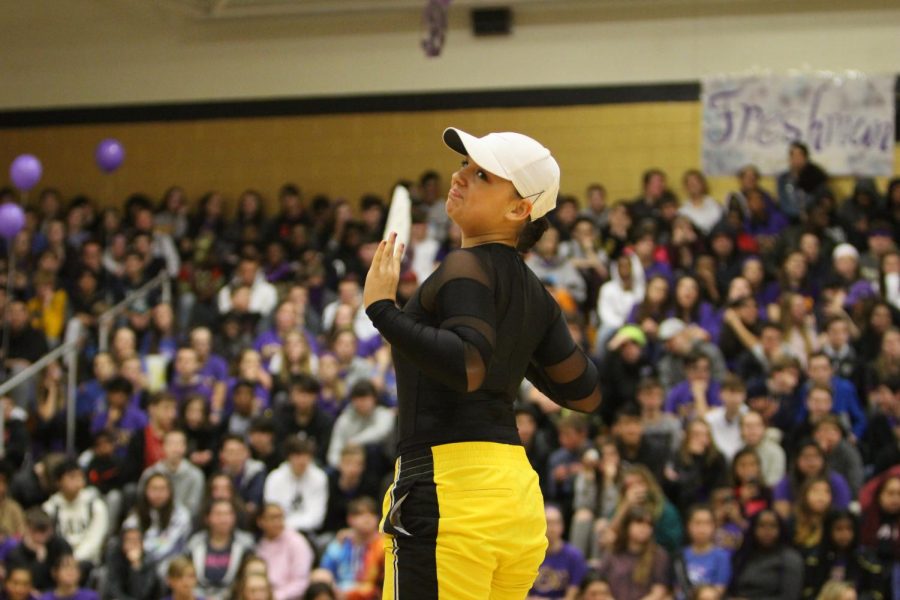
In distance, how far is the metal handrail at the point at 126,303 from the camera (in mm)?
11141

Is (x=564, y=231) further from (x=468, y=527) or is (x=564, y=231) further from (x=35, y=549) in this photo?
(x=468, y=527)

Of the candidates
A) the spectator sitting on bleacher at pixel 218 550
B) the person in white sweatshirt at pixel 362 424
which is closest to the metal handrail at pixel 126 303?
the person in white sweatshirt at pixel 362 424

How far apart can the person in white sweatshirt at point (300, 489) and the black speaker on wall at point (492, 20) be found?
6040 millimetres

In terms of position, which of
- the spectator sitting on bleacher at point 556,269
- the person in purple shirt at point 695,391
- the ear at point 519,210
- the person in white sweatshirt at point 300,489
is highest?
the spectator sitting on bleacher at point 556,269

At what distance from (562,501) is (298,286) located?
3502 millimetres

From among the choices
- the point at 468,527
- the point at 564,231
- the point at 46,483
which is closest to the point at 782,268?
the point at 564,231

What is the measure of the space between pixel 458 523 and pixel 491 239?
0.66 meters

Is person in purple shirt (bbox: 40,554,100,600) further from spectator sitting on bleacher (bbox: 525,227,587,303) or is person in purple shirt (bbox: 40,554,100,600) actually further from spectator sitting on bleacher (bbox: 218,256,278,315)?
spectator sitting on bleacher (bbox: 525,227,587,303)

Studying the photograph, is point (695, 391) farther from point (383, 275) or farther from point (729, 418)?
point (383, 275)

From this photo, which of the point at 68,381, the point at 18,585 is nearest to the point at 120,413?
the point at 68,381

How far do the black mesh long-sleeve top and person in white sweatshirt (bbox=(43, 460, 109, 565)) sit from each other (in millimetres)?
5872

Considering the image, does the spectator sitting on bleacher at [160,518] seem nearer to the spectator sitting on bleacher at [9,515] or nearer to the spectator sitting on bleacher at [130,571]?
the spectator sitting on bleacher at [130,571]

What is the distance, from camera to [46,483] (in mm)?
8922

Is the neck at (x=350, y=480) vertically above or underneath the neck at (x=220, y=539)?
above
